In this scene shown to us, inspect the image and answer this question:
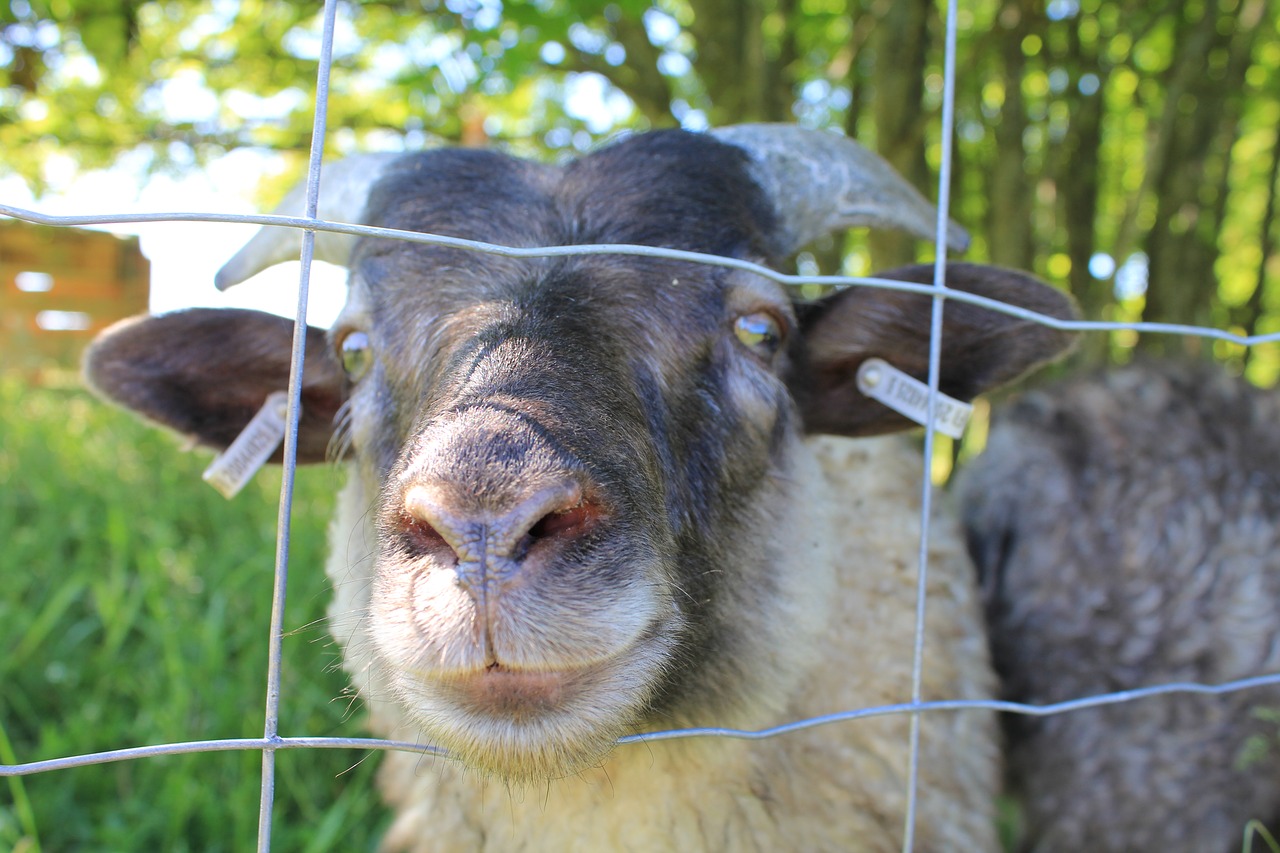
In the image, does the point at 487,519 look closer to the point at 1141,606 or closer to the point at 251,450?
the point at 251,450

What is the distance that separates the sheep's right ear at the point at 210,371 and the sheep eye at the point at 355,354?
0.09 m

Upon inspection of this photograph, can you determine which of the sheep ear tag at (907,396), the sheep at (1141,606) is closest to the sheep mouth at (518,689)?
the sheep ear tag at (907,396)

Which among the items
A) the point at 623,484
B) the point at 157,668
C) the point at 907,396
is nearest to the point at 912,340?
the point at 907,396

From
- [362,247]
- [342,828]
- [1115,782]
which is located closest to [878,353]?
[362,247]

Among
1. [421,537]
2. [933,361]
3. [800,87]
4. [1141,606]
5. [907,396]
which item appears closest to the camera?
[421,537]

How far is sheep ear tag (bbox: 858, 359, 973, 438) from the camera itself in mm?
2127

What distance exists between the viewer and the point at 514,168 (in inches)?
89.2

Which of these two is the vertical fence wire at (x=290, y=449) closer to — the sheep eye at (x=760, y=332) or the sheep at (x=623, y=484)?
the sheep at (x=623, y=484)

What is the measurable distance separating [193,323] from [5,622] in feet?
6.53

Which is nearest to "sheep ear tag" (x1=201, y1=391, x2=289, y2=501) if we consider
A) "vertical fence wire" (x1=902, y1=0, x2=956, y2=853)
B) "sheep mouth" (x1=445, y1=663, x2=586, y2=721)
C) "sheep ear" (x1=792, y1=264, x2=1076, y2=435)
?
"sheep mouth" (x1=445, y1=663, x2=586, y2=721)

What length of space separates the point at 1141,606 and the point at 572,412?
2.44m

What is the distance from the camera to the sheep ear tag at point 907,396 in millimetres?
2127

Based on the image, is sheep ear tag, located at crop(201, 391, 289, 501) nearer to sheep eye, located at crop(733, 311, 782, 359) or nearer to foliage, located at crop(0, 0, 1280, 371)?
sheep eye, located at crop(733, 311, 782, 359)

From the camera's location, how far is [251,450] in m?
2.27
